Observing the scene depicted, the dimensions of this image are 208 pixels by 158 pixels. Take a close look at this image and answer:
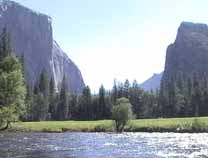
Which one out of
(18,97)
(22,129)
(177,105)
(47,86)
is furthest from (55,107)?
(18,97)

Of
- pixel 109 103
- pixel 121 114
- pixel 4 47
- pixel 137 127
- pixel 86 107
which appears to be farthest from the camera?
pixel 86 107

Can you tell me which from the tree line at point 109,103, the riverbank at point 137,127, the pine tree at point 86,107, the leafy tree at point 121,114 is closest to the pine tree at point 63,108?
the tree line at point 109,103

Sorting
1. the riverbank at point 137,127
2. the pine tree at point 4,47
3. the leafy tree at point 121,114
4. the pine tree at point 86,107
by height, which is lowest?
the riverbank at point 137,127

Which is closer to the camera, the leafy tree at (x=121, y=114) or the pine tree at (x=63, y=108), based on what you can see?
the leafy tree at (x=121, y=114)

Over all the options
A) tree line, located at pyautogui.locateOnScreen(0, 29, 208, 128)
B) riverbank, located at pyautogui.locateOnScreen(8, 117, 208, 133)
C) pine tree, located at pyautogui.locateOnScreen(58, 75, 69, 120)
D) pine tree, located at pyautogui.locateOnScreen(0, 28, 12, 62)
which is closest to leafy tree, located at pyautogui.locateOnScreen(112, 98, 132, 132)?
riverbank, located at pyautogui.locateOnScreen(8, 117, 208, 133)

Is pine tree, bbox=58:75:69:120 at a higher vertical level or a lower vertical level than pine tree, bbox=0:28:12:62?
lower

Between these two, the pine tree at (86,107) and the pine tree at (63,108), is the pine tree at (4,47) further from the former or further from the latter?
the pine tree at (63,108)

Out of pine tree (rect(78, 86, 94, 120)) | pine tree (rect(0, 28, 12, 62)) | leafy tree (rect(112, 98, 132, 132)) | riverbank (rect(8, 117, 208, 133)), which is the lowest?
riverbank (rect(8, 117, 208, 133))

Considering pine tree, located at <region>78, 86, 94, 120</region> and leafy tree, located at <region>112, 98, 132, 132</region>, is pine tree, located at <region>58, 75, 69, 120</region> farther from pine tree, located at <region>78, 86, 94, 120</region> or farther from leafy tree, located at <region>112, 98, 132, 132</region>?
leafy tree, located at <region>112, 98, 132, 132</region>

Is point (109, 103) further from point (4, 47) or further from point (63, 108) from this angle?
point (4, 47)

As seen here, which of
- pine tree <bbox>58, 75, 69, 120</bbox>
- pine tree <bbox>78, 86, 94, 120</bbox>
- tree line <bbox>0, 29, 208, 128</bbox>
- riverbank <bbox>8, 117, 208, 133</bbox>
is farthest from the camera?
pine tree <bbox>58, 75, 69, 120</bbox>

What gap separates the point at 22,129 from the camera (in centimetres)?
9219

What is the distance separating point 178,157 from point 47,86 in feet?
425

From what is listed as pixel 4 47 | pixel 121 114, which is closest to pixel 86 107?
pixel 4 47
